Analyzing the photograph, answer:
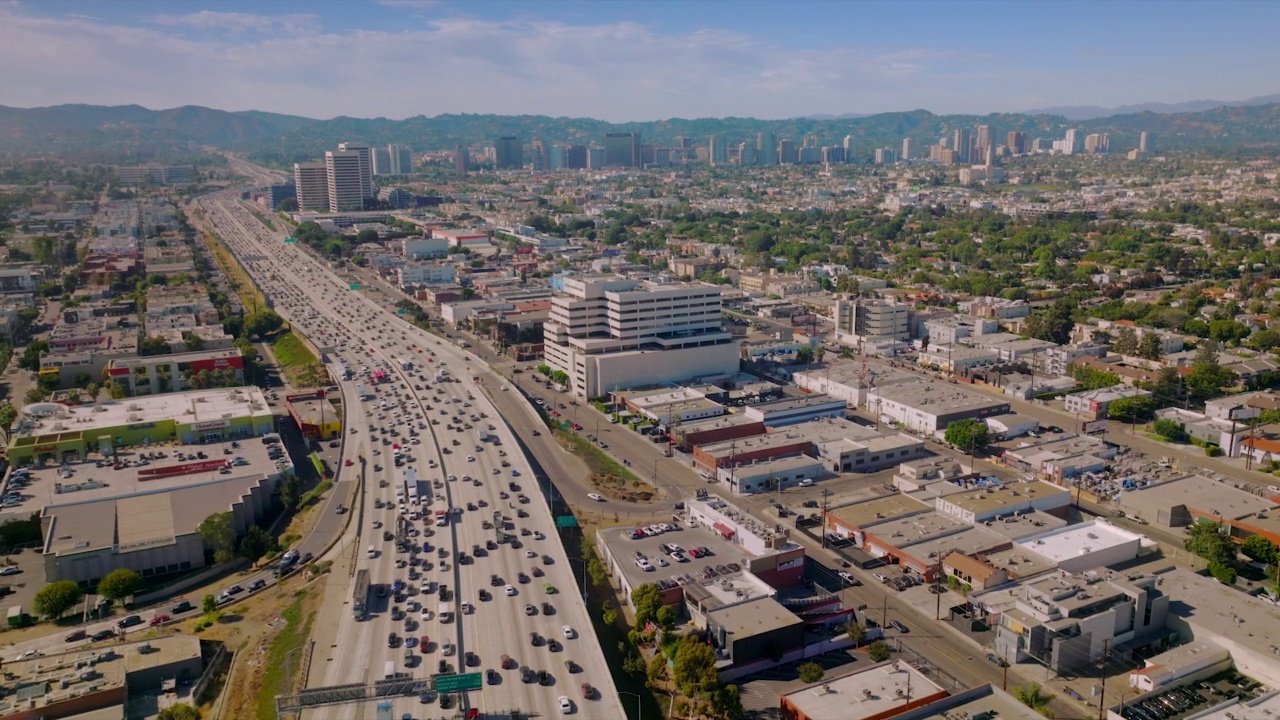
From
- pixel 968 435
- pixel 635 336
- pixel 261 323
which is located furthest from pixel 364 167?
pixel 968 435

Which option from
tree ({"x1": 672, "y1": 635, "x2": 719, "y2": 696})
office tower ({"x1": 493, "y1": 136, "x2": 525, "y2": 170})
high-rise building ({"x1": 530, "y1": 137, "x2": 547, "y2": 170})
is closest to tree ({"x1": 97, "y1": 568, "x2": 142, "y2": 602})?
tree ({"x1": 672, "y1": 635, "x2": 719, "y2": 696})

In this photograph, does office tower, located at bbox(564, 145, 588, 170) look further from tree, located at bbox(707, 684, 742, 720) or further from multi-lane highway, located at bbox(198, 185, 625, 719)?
tree, located at bbox(707, 684, 742, 720)

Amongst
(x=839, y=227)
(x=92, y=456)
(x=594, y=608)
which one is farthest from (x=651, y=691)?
(x=839, y=227)

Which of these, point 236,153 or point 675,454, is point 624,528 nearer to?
point 675,454

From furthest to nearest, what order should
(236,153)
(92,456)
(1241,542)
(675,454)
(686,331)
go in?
(236,153) → (686,331) → (675,454) → (92,456) → (1241,542)

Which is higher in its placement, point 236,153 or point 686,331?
point 236,153

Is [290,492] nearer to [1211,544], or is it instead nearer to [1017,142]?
[1211,544]
